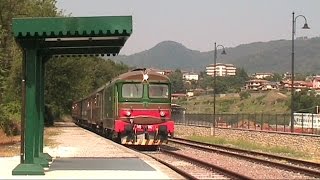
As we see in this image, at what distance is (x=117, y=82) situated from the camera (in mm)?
28203

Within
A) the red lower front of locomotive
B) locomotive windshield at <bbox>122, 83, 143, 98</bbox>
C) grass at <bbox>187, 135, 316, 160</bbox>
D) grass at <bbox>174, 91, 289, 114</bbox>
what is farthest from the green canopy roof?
grass at <bbox>174, 91, 289, 114</bbox>

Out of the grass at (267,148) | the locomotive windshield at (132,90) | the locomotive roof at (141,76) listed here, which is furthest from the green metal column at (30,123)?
the grass at (267,148)

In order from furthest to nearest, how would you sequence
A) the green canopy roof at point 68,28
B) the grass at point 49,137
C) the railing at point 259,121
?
the railing at point 259,121 → the grass at point 49,137 → the green canopy roof at point 68,28

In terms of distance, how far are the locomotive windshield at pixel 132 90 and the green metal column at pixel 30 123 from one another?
13.3 meters

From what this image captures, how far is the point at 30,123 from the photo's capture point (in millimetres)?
14320

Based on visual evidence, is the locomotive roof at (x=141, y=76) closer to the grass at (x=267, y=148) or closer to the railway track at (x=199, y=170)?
the railway track at (x=199, y=170)

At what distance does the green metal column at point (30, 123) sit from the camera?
46.5 feet

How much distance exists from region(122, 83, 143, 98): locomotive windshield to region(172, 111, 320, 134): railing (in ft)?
52.5

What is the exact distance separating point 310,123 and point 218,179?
2982 cm

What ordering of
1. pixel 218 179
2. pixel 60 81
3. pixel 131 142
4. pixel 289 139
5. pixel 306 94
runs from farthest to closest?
pixel 306 94
pixel 60 81
pixel 289 139
pixel 131 142
pixel 218 179

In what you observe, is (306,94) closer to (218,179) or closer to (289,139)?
(289,139)

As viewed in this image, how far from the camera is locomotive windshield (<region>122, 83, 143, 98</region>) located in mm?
27672

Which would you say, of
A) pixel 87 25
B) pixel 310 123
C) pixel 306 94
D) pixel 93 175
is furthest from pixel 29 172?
pixel 306 94

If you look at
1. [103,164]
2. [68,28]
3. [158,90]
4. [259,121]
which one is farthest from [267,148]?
[259,121]
